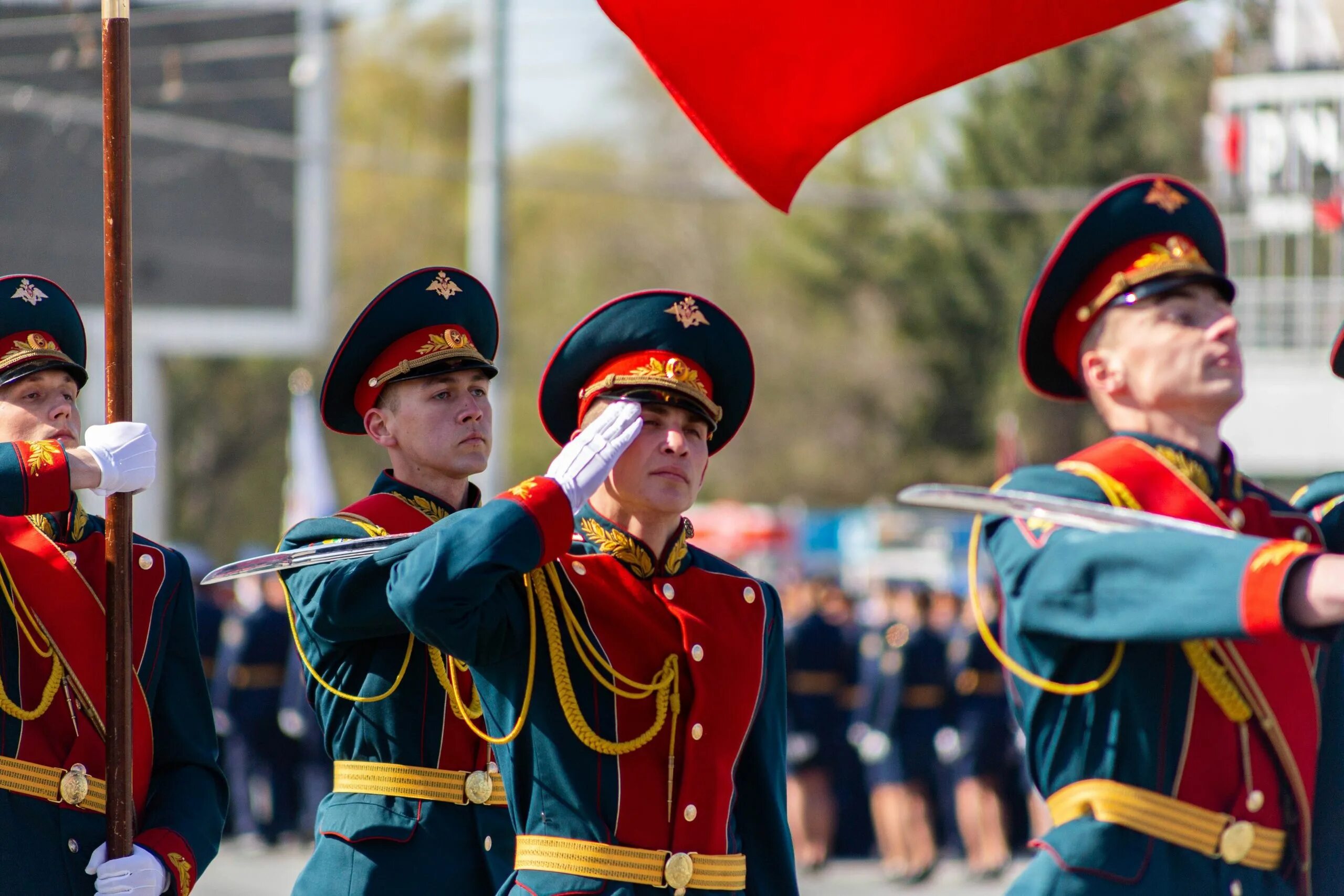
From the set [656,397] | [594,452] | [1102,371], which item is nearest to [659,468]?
[656,397]

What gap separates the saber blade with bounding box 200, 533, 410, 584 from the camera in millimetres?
4391

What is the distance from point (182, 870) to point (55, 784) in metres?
0.35

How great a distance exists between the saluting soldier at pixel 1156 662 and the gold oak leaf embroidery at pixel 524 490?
2.84 feet

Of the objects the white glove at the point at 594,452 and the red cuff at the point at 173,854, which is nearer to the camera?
the white glove at the point at 594,452

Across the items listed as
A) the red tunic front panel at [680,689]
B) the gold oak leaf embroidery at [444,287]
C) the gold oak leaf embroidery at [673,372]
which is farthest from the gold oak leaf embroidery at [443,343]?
the red tunic front panel at [680,689]

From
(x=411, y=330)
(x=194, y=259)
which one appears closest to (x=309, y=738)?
(x=194, y=259)

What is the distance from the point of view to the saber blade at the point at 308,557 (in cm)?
439

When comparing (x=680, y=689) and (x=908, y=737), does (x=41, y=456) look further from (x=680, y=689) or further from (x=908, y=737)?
(x=908, y=737)

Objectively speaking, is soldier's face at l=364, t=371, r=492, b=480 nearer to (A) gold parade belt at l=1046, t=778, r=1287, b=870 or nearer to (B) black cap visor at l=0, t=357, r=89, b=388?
(B) black cap visor at l=0, t=357, r=89, b=388

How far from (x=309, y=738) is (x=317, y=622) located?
10.7 metres

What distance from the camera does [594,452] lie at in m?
3.99

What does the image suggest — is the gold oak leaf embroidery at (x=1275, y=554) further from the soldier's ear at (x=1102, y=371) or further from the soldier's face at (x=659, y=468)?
the soldier's face at (x=659, y=468)

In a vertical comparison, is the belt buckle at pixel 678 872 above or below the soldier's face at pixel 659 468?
below

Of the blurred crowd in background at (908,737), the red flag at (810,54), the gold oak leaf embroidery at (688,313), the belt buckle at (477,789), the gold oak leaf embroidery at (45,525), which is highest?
the red flag at (810,54)
